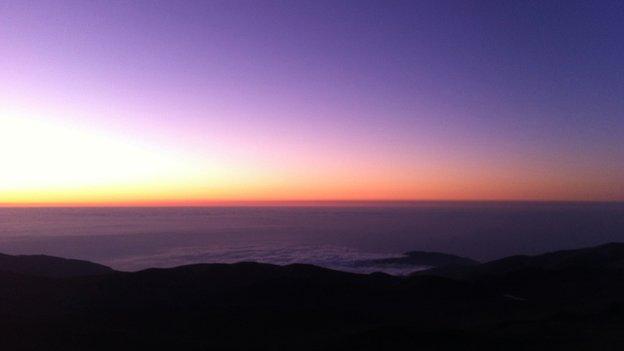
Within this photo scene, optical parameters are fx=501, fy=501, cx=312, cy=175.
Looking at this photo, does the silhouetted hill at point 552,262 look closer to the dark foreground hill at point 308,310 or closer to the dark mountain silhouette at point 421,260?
the dark foreground hill at point 308,310

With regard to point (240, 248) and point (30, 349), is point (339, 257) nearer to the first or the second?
point (240, 248)

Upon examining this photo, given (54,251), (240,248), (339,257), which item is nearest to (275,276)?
(339,257)

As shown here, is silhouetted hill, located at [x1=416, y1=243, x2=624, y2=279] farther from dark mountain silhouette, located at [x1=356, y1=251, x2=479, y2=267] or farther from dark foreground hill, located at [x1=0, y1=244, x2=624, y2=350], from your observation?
dark mountain silhouette, located at [x1=356, y1=251, x2=479, y2=267]

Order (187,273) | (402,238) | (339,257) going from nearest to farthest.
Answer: (187,273) < (339,257) < (402,238)

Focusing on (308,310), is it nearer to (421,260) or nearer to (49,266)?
(49,266)

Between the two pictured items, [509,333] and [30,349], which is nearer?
[30,349]

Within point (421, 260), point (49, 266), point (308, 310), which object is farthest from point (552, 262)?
point (49, 266)

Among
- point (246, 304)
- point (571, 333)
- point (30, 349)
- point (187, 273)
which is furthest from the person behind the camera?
point (187, 273)
